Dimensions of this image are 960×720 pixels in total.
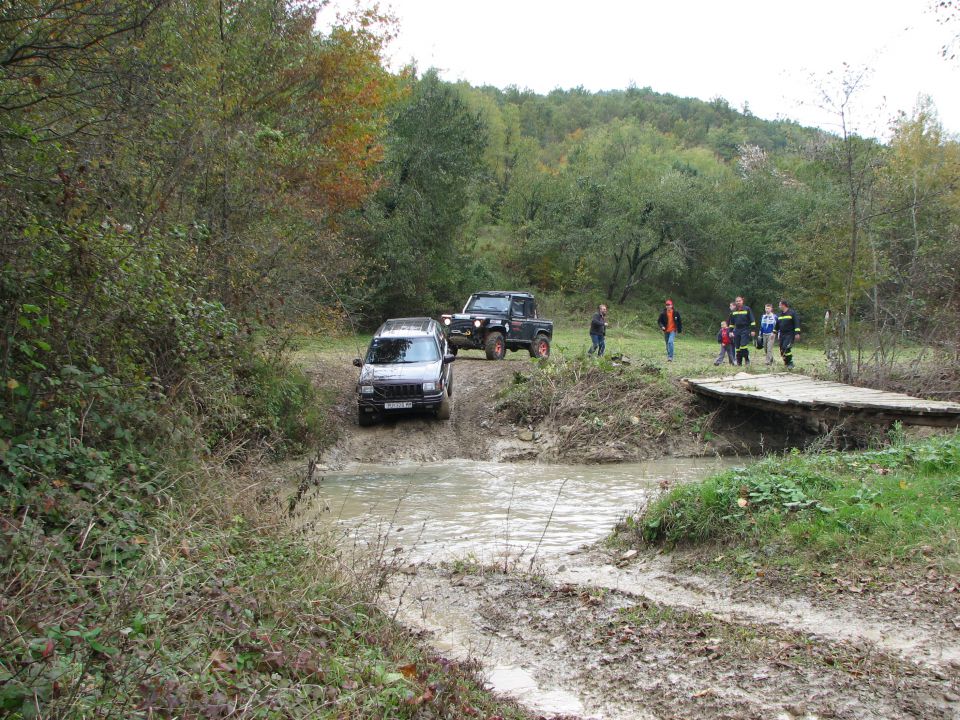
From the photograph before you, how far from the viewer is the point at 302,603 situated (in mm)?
4844

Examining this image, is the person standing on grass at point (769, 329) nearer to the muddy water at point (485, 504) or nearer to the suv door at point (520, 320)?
the suv door at point (520, 320)

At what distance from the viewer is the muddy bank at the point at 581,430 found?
13.7m

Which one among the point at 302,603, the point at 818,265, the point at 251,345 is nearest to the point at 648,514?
the point at 302,603

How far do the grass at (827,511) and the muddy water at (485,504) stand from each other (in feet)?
3.36

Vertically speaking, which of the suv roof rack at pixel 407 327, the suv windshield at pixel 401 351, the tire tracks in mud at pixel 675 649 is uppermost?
the suv roof rack at pixel 407 327

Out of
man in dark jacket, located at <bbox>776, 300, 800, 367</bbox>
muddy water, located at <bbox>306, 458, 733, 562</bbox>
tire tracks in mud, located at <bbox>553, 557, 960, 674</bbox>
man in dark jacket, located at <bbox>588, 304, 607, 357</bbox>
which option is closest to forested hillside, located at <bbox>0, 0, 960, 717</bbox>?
man in dark jacket, located at <bbox>776, 300, 800, 367</bbox>

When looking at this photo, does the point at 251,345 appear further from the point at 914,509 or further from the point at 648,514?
the point at 914,509

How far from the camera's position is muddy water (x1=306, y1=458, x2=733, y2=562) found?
8.14 meters

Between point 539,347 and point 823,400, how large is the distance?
960 centimetres

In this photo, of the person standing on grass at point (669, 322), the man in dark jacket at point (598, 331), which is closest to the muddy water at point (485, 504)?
the man in dark jacket at point (598, 331)

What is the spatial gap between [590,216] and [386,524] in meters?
39.5

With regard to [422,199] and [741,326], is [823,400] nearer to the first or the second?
[741,326]

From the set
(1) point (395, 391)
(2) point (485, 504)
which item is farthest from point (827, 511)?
(1) point (395, 391)

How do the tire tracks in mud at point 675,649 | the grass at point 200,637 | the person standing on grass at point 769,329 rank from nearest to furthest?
1. the grass at point 200,637
2. the tire tracks in mud at point 675,649
3. the person standing on grass at point 769,329
